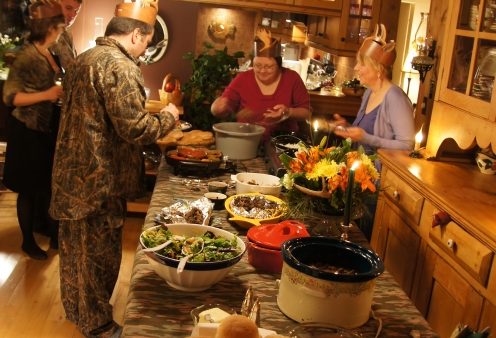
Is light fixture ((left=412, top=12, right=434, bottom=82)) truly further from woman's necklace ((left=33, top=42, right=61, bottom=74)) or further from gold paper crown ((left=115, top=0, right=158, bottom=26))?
woman's necklace ((left=33, top=42, right=61, bottom=74))

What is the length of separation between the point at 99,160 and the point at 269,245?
104 cm

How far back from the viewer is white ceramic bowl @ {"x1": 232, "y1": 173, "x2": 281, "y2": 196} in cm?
238

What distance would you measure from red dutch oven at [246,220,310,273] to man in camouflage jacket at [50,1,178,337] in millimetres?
840

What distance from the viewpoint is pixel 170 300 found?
1.53 meters

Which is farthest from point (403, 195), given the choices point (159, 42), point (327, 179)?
point (159, 42)

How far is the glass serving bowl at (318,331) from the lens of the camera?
1.29 meters

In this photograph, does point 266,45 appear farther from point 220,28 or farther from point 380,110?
point 220,28

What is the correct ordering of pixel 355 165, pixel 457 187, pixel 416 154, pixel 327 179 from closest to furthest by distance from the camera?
pixel 355 165, pixel 327 179, pixel 457 187, pixel 416 154

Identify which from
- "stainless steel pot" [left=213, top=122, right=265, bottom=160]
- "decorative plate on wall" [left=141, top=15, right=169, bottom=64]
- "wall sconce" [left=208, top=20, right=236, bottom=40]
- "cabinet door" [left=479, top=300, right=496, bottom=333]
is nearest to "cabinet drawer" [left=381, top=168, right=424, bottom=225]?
"cabinet door" [left=479, top=300, right=496, bottom=333]

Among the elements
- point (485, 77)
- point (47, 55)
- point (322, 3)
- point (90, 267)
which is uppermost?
point (322, 3)

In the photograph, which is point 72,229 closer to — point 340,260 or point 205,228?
point 205,228

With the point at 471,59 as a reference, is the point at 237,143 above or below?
below

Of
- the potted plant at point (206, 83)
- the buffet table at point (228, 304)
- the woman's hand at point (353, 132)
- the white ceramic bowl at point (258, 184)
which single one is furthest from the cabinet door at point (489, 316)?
the potted plant at point (206, 83)

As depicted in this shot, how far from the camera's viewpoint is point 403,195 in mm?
2592
